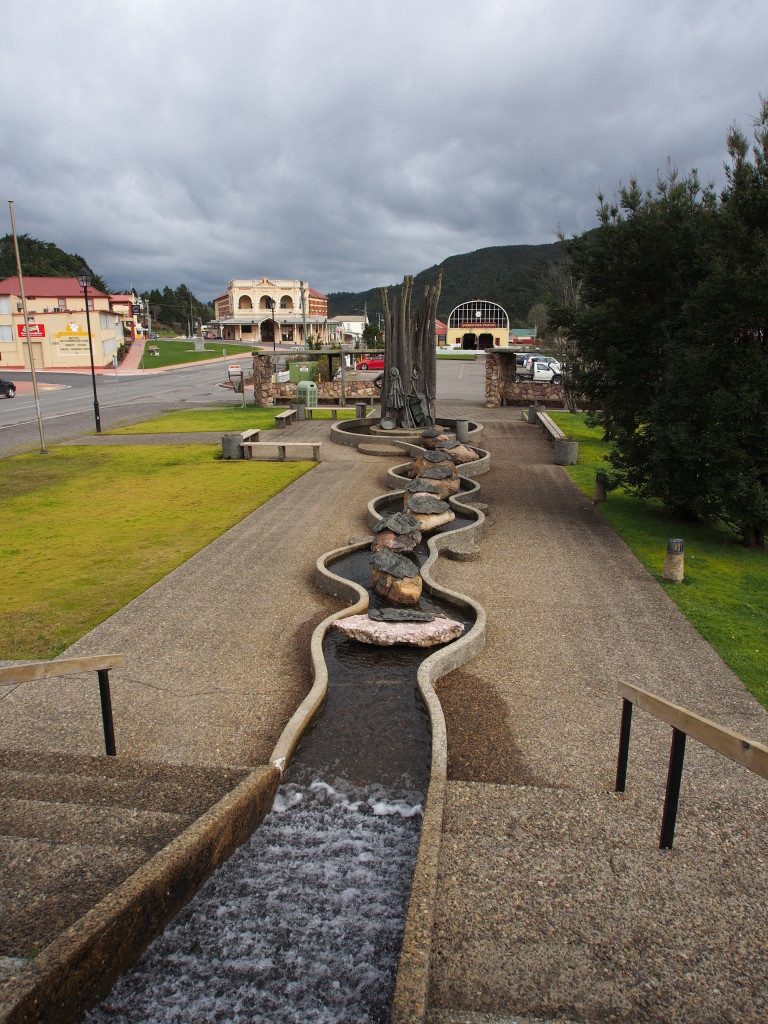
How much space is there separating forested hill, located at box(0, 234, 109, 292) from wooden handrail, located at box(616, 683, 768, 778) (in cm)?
8496

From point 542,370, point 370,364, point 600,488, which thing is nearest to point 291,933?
point 600,488

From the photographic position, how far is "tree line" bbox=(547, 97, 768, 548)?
412 inches

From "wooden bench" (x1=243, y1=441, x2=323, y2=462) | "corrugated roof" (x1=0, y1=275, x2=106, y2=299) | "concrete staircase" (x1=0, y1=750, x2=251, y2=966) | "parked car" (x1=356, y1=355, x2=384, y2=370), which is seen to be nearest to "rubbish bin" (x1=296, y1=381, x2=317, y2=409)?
"wooden bench" (x1=243, y1=441, x2=323, y2=462)

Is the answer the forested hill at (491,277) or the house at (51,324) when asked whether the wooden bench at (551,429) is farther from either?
the forested hill at (491,277)

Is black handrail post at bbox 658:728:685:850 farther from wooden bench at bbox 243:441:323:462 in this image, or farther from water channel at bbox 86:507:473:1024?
wooden bench at bbox 243:441:323:462

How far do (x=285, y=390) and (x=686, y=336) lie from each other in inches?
973

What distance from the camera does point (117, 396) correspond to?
3650cm

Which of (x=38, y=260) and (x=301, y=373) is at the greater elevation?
(x=38, y=260)

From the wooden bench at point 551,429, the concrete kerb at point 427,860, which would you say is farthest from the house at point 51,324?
the concrete kerb at point 427,860

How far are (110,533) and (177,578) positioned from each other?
10.3ft

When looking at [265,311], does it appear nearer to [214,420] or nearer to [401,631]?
[214,420]

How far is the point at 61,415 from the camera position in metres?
29.9

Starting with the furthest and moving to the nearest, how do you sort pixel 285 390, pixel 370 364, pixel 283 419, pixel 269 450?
1. pixel 370 364
2. pixel 285 390
3. pixel 283 419
4. pixel 269 450

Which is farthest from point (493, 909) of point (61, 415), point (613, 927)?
point (61, 415)
